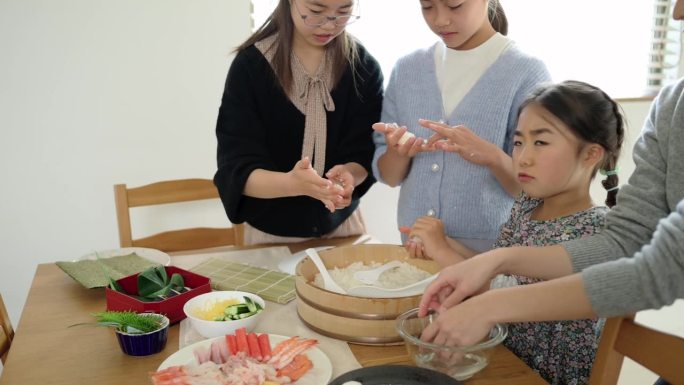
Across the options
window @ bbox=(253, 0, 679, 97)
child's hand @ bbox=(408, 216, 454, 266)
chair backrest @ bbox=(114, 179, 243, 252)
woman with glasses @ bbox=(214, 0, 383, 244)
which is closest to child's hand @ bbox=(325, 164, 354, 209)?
woman with glasses @ bbox=(214, 0, 383, 244)

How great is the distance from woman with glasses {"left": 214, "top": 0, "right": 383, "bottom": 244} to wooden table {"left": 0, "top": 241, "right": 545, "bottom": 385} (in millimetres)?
544

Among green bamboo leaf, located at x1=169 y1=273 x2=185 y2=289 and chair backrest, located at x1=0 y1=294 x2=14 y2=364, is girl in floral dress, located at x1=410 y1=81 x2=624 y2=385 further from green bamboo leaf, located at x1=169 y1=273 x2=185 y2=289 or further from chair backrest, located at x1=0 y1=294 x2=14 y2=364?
chair backrest, located at x1=0 y1=294 x2=14 y2=364

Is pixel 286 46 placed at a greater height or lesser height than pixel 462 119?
greater

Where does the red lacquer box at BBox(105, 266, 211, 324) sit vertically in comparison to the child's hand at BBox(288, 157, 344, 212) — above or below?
below

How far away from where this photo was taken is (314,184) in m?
1.47

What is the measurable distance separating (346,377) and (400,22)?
7.48 feet

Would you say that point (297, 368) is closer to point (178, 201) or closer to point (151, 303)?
point (151, 303)

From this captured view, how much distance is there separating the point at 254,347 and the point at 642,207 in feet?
2.47

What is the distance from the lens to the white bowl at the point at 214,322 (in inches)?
45.7

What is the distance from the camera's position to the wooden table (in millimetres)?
1062

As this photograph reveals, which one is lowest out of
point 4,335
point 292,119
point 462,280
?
point 4,335

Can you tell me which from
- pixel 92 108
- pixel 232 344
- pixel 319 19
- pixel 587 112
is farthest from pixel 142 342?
pixel 92 108

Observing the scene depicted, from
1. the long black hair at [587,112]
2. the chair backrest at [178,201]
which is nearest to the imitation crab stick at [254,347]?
the long black hair at [587,112]

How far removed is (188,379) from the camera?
3.13ft
